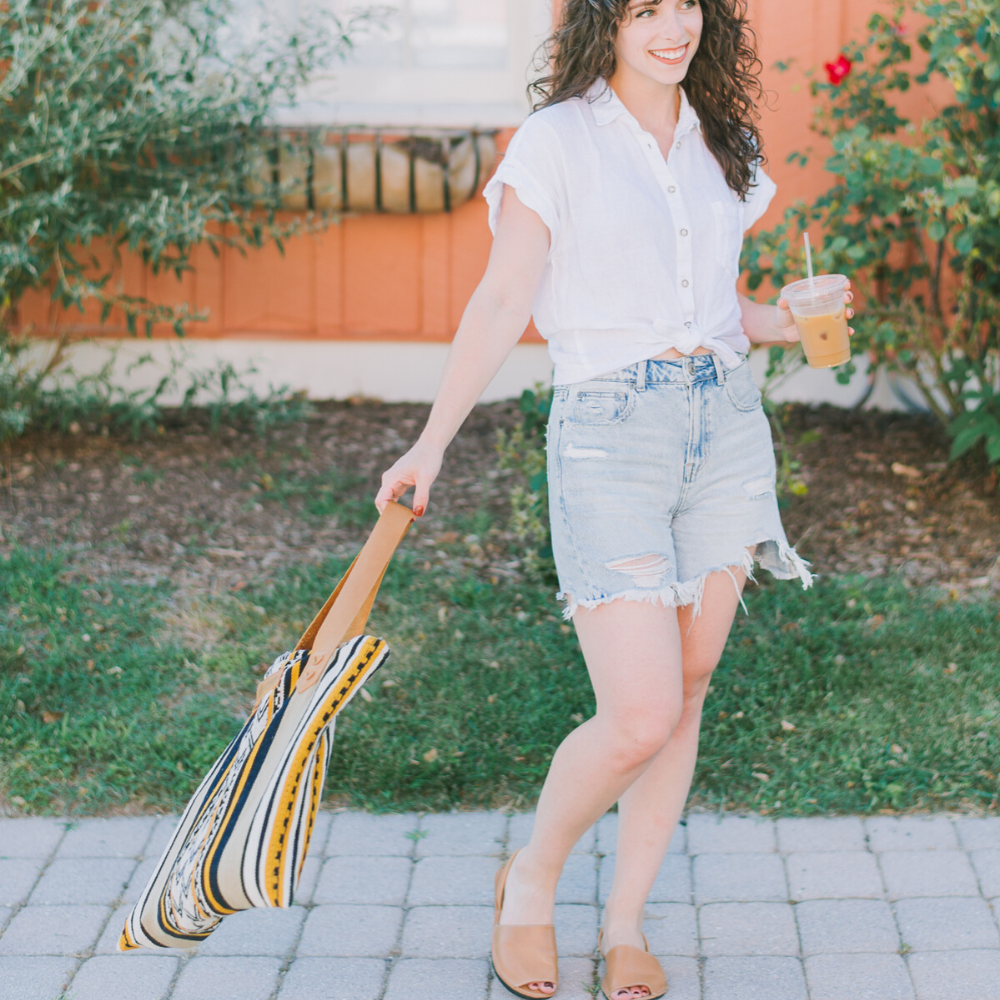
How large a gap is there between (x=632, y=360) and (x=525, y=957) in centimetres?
115

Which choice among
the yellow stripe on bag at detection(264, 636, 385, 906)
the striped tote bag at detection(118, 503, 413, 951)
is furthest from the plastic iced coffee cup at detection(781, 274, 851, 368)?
the yellow stripe on bag at detection(264, 636, 385, 906)

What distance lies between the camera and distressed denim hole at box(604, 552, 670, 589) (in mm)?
2154

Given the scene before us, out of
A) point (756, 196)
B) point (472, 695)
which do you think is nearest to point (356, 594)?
point (756, 196)

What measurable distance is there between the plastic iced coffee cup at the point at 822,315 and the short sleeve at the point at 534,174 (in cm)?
49

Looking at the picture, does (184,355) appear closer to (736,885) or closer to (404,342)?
(404,342)

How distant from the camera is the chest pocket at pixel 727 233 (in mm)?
2248

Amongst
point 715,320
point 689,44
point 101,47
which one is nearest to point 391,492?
point 715,320

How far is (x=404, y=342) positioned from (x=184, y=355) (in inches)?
37.8

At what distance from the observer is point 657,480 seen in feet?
7.11

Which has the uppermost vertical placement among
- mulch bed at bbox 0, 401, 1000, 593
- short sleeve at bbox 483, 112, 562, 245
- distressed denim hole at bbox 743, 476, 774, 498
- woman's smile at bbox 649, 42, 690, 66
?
woman's smile at bbox 649, 42, 690, 66

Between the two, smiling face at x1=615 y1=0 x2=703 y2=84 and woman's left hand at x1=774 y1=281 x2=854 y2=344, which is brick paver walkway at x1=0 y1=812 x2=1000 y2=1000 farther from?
smiling face at x1=615 y1=0 x2=703 y2=84

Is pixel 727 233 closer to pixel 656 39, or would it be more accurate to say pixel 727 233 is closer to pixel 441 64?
pixel 656 39

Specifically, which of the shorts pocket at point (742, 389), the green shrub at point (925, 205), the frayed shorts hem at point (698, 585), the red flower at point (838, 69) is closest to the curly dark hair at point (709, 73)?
the shorts pocket at point (742, 389)

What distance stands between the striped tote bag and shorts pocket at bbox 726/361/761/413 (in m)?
0.61
